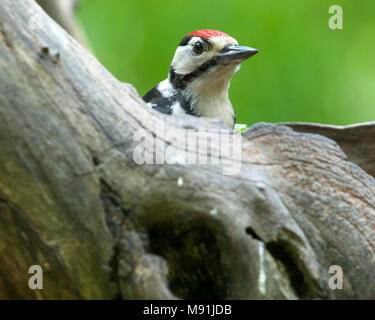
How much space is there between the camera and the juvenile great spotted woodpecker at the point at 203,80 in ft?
11.4

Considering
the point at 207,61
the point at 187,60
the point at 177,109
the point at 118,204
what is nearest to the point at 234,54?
the point at 207,61

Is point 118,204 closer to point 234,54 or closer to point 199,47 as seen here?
point 234,54

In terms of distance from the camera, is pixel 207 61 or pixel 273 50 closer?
pixel 207 61

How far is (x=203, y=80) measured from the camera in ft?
11.6

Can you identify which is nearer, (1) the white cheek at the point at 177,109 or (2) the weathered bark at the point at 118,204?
(2) the weathered bark at the point at 118,204

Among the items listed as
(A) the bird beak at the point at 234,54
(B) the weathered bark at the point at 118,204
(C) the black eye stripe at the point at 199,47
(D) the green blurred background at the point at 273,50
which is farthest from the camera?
(D) the green blurred background at the point at 273,50

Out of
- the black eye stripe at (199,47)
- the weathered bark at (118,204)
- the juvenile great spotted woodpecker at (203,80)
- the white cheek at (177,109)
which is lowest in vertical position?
the weathered bark at (118,204)

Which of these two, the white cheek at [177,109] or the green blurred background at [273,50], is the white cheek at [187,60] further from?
the green blurred background at [273,50]

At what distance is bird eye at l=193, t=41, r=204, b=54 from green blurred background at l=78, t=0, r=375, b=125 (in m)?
2.62

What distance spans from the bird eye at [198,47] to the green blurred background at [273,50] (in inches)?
103

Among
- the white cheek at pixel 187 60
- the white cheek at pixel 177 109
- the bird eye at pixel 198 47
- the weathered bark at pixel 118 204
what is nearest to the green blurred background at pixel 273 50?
the white cheek at pixel 187 60

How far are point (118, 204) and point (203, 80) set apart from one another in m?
1.72

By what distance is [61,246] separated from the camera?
1971 millimetres
